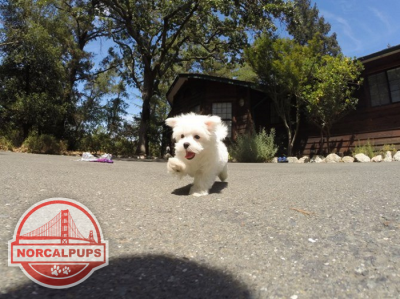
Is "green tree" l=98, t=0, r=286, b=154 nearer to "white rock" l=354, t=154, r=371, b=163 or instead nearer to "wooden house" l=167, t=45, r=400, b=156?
"wooden house" l=167, t=45, r=400, b=156

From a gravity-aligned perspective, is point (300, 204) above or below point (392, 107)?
below

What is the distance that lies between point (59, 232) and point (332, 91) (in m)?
12.0

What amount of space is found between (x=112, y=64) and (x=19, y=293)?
22.4 meters

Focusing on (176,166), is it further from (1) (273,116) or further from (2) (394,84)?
(1) (273,116)

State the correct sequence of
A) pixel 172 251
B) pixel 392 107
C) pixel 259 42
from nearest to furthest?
1. pixel 172 251
2. pixel 392 107
3. pixel 259 42

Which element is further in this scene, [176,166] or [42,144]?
[42,144]

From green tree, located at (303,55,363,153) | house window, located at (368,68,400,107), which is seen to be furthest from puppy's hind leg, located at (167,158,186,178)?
house window, located at (368,68,400,107)

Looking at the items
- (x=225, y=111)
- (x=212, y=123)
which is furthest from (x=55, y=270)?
(x=225, y=111)

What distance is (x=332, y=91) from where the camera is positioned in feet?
37.7

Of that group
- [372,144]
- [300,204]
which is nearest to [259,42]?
[372,144]

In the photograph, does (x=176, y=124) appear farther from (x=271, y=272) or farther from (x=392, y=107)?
(x=392, y=107)

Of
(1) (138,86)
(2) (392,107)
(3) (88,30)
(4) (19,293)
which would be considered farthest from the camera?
(1) (138,86)

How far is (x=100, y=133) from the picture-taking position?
19.7m

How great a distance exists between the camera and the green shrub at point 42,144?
13.2 m
